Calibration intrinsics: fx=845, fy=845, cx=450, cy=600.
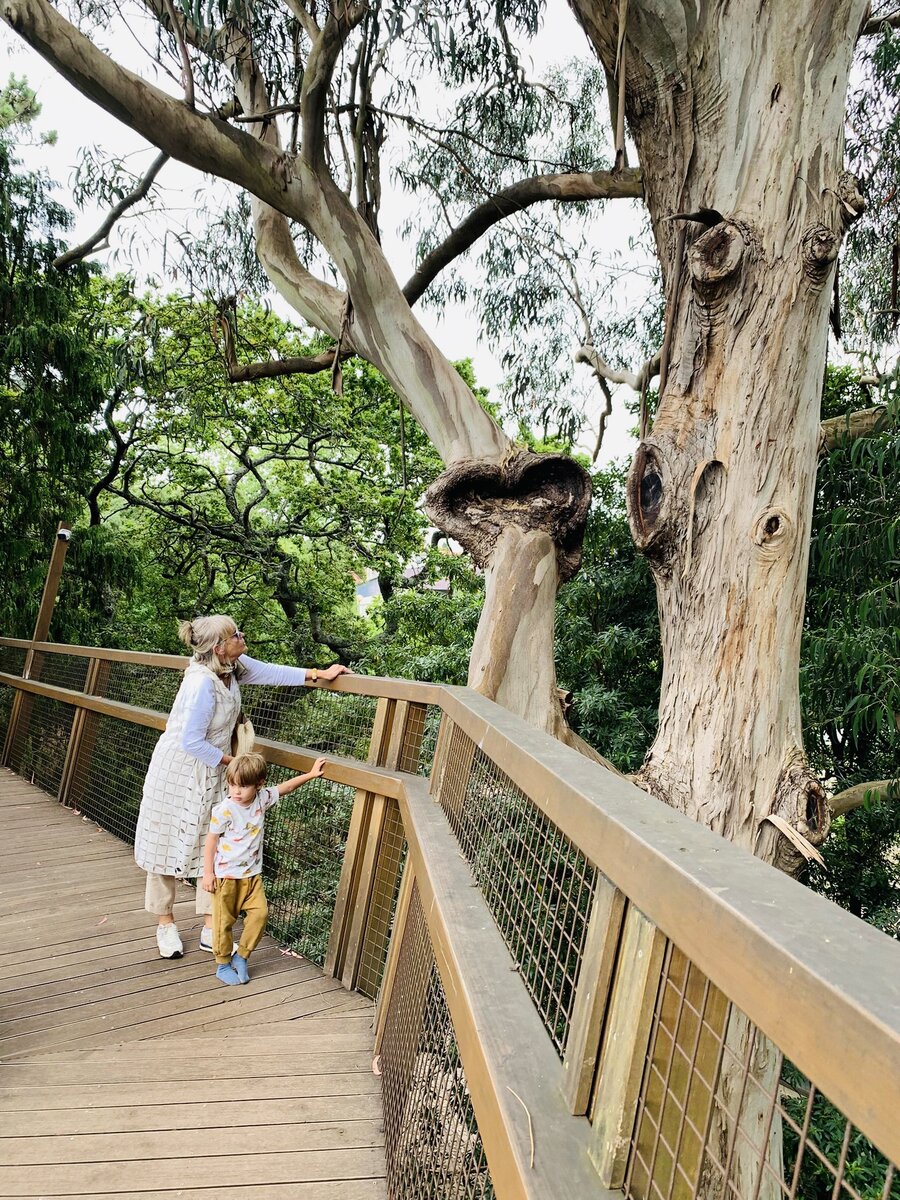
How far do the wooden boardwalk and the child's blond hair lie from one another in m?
0.71

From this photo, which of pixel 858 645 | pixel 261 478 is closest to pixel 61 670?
pixel 858 645

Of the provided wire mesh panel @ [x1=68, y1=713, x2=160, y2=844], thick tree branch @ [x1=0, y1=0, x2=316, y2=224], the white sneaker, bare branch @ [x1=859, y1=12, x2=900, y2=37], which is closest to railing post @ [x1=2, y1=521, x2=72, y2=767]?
wire mesh panel @ [x1=68, y1=713, x2=160, y2=844]

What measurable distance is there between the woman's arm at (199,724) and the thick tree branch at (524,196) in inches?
170

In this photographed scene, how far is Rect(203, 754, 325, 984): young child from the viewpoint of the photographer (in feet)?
9.89

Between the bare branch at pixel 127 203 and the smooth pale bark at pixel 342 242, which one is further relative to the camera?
the bare branch at pixel 127 203

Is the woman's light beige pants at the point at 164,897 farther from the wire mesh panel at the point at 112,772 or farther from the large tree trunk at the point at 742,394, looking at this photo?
the large tree trunk at the point at 742,394

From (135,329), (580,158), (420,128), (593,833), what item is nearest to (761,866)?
(593,833)

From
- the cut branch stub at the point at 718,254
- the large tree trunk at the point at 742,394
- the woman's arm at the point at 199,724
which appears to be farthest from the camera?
the cut branch stub at the point at 718,254

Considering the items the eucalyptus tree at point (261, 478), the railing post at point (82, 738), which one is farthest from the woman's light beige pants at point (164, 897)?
the eucalyptus tree at point (261, 478)

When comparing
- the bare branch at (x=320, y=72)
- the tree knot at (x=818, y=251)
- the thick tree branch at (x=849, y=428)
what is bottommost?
the thick tree branch at (x=849, y=428)

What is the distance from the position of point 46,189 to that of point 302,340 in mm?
3585

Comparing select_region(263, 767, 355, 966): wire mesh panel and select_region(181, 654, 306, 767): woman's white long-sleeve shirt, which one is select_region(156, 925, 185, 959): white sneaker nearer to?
select_region(263, 767, 355, 966): wire mesh panel

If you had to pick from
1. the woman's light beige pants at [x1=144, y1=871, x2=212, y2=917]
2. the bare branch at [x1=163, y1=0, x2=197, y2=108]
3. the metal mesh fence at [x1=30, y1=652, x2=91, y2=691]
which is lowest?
the woman's light beige pants at [x1=144, y1=871, x2=212, y2=917]

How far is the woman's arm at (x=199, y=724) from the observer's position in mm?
3150
